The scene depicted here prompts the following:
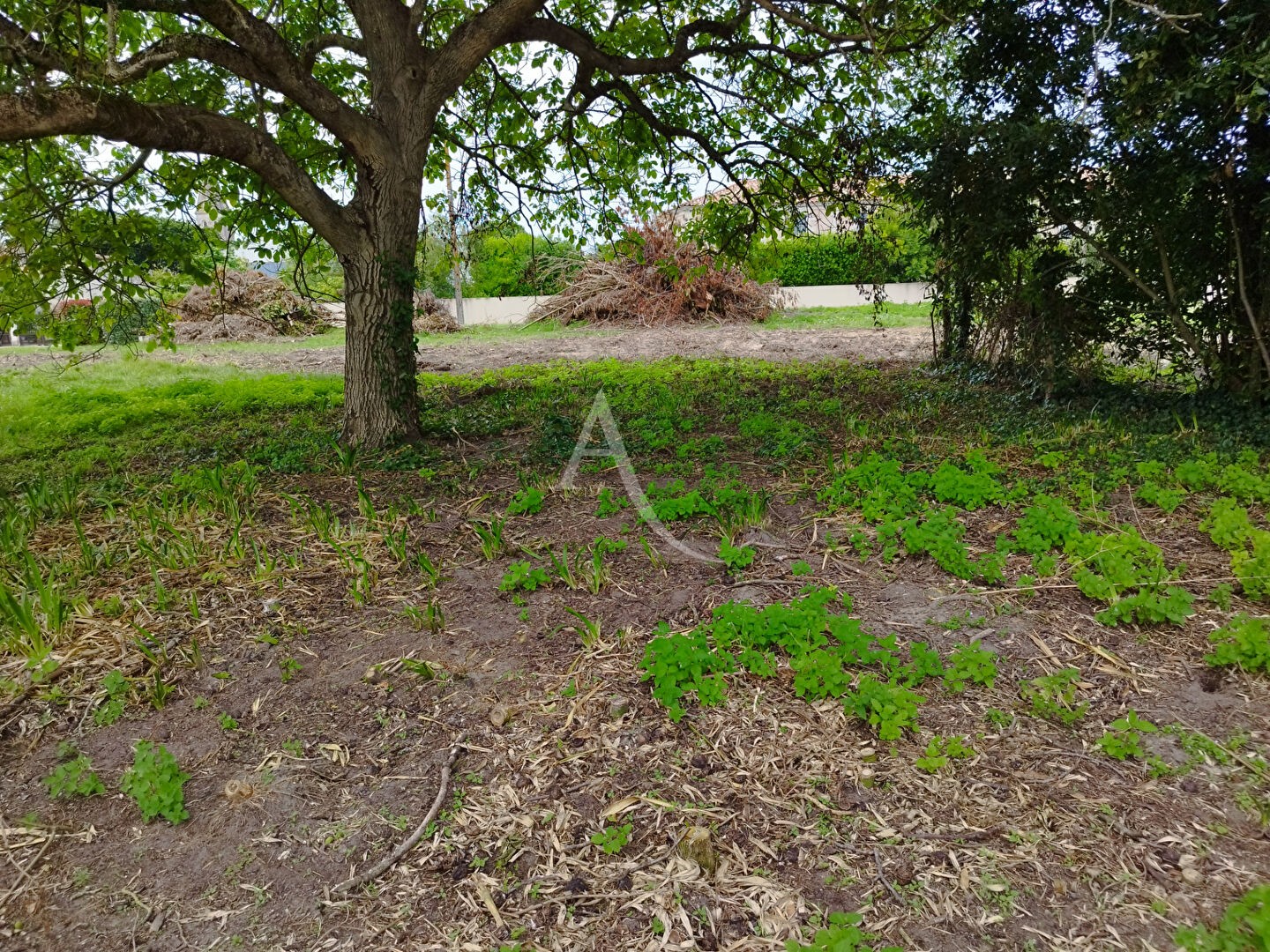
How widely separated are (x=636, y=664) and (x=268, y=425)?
5.36 m

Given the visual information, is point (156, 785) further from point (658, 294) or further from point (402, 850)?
point (658, 294)

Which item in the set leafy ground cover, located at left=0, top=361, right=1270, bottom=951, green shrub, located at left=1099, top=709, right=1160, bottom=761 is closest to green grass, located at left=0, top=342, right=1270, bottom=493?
leafy ground cover, located at left=0, top=361, right=1270, bottom=951

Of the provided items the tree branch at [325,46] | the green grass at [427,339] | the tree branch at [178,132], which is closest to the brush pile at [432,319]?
the green grass at [427,339]

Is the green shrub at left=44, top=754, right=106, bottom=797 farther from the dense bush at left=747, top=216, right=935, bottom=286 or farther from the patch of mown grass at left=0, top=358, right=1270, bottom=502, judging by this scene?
the dense bush at left=747, top=216, right=935, bottom=286

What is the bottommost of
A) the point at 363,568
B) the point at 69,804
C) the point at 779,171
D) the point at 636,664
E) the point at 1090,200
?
the point at 69,804

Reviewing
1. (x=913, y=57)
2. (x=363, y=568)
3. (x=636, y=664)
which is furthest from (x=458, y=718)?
(x=913, y=57)

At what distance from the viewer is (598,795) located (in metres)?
Answer: 2.36

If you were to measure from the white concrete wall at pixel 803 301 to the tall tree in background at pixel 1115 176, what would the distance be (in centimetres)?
1432

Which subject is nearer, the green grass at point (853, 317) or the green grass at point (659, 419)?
the green grass at point (659, 419)

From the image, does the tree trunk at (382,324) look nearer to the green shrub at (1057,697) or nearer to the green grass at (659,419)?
the green grass at (659,419)

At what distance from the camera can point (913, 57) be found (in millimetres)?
5734

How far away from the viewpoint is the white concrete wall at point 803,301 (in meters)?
20.7

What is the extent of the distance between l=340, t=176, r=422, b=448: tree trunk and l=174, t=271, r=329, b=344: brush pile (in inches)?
475

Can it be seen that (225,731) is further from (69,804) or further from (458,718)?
(458,718)
